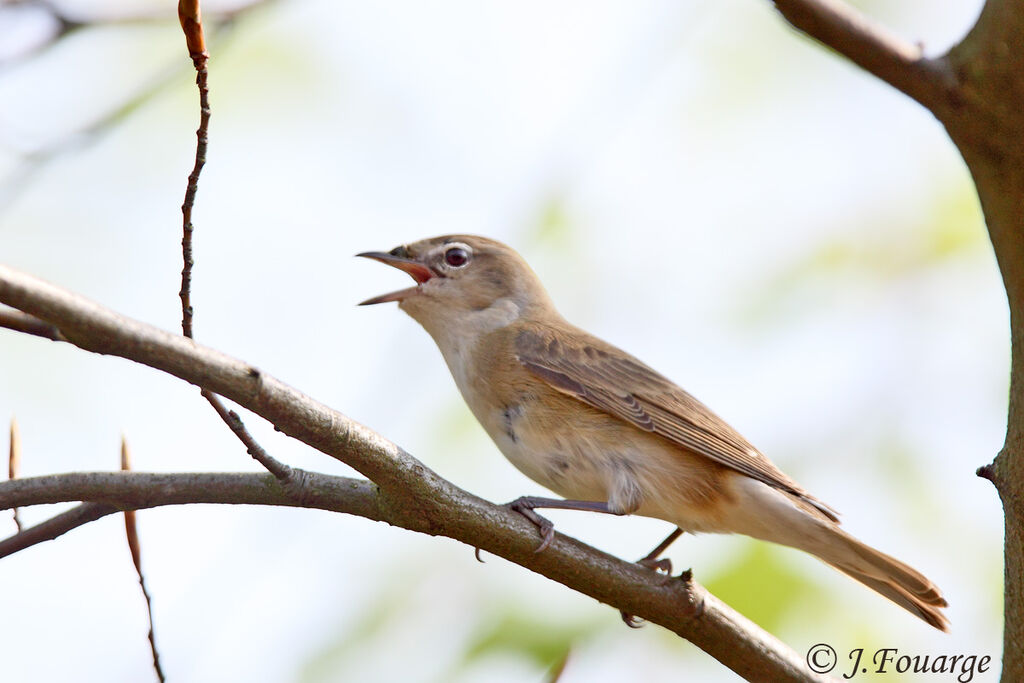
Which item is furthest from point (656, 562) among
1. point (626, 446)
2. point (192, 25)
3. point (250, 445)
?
point (192, 25)

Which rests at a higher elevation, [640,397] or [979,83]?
[640,397]

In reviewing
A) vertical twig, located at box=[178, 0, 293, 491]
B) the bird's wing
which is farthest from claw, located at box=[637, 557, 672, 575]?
vertical twig, located at box=[178, 0, 293, 491]

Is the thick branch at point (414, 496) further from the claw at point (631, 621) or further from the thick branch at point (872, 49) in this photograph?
the thick branch at point (872, 49)

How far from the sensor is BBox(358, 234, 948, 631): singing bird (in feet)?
16.1

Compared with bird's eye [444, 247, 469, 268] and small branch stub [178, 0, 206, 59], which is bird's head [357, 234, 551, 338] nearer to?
bird's eye [444, 247, 469, 268]

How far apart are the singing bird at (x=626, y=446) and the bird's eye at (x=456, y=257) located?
35cm

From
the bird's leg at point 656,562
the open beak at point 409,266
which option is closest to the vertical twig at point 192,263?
the bird's leg at point 656,562

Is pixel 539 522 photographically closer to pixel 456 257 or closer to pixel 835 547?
pixel 835 547

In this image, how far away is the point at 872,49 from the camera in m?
2.49

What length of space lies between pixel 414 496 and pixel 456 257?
10.1 ft

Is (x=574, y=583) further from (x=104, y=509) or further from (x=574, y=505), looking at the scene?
(x=104, y=509)

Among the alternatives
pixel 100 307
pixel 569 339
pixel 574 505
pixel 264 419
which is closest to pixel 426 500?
pixel 264 419

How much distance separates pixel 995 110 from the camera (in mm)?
2535

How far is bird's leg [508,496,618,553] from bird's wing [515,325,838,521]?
22.1 inches
